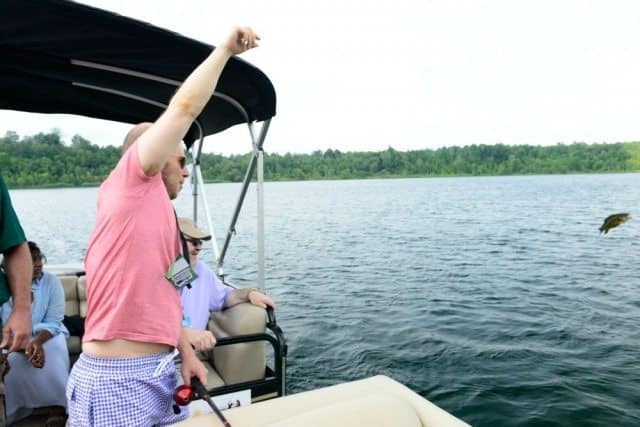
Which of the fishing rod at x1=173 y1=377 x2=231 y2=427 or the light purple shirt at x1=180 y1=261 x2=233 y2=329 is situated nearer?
the fishing rod at x1=173 y1=377 x2=231 y2=427

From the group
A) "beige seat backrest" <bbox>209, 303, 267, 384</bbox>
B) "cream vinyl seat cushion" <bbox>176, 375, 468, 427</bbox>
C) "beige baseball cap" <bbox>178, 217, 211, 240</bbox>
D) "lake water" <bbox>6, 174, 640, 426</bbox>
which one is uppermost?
"beige baseball cap" <bbox>178, 217, 211, 240</bbox>

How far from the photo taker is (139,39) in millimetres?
2496

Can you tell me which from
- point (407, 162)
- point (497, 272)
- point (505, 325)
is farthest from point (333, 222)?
point (407, 162)

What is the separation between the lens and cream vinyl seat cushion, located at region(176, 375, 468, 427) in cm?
117

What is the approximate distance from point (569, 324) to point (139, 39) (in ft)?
24.5

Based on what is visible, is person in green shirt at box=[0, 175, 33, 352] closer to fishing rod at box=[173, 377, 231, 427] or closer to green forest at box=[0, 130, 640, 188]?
fishing rod at box=[173, 377, 231, 427]

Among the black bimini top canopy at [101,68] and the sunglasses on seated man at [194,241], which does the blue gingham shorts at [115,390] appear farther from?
Answer: the black bimini top canopy at [101,68]

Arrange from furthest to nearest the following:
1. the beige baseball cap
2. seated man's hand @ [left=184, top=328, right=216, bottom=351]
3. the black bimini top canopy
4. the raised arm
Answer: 1. the beige baseball cap
2. the black bimini top canopy
3. seated man's hand @ [left=184, top=328, right=216, bottom=351]
4. the raised arm

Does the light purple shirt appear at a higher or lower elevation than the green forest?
lower

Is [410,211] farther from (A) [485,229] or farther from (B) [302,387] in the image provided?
(B) [302,387]

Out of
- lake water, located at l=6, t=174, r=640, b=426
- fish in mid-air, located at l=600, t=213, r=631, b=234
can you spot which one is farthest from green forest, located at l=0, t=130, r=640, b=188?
fish in mid-air, located at l=600, t=213, r=631, b=234

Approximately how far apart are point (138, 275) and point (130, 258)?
0.05m

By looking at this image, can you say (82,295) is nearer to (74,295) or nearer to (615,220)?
(74,295)

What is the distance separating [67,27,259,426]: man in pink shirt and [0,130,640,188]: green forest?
584 centimetres
